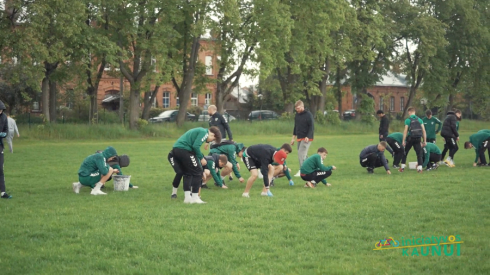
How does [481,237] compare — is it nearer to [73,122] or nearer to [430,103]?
[73,122]

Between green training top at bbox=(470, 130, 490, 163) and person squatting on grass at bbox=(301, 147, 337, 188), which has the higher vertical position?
green training top at bbox=(470, 130, 490, 163)

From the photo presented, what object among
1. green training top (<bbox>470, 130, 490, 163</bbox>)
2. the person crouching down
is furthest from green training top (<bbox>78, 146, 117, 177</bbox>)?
green training top (<bbox>470, 130, 490, 163</bbox>)

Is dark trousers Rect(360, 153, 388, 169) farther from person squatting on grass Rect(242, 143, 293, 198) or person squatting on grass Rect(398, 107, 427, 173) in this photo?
person squatting on grass Rect(242, 143, 293, 198)

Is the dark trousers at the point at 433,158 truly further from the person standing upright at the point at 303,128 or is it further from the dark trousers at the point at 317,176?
the dark trousers at the point at 317,176

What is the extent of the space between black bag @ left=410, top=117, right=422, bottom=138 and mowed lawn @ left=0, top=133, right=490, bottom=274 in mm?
2621

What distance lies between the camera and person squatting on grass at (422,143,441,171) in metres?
19.7

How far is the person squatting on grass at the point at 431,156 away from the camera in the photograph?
64.7 ft

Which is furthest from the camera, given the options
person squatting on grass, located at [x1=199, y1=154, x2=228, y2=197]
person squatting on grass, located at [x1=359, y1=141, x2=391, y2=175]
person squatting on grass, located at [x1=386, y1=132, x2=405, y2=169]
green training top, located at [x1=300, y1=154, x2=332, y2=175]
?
person squatting on grass, located at [x1=386, y1=132, x2=405, y2=169]

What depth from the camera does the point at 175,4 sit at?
40.0m

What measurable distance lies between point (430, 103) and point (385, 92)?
3176 cm

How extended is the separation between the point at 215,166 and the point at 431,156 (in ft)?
27.3

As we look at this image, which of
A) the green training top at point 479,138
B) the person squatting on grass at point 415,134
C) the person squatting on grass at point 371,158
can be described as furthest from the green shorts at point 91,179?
the green training top at point 479,138

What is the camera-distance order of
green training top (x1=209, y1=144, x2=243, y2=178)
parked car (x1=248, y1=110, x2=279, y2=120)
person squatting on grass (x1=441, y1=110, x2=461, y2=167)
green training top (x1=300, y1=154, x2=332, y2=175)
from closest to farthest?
1. green training top (x1=300, y1=154, x2=332, y2=175)
2. green training top (x1=209, y1=144, x2=243, y2=178)
3. person squatting on grass (x1=441, y1=110, x2=461, y2=167)
4. parked car (x1=248, y1=110, x2=279, y2=120)

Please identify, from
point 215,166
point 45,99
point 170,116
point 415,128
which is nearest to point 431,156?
point 415,128
